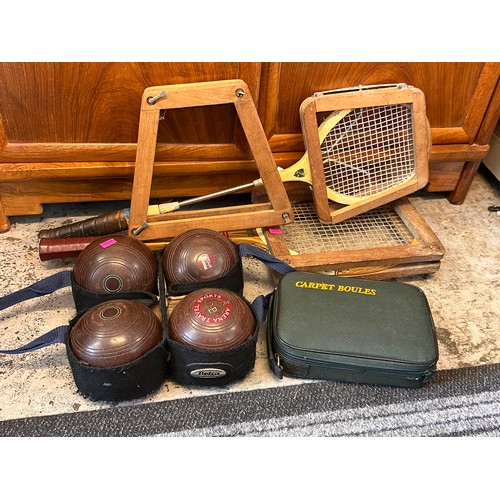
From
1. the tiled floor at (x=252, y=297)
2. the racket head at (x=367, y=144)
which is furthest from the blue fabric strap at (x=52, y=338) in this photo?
the racket head at (x=367, y=144)

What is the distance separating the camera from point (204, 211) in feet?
6.23

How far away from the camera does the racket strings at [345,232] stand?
6.45ft

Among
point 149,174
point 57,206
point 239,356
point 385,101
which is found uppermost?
point 385,101

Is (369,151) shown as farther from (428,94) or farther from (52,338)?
(52,338)

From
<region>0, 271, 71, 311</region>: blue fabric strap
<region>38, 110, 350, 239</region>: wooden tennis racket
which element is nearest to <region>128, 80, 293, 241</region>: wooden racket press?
<region>38, 110, 350, 239</region>: wooden tennis racket

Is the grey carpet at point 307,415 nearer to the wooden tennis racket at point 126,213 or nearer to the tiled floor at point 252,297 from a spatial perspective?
the tiled floor at point 252,297

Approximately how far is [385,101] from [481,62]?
0.39 meters

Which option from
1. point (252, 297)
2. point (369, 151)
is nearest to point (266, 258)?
point (252, 297)

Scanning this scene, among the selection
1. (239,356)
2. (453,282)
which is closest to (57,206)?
(239,356)

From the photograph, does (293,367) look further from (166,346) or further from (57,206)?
(57,206)

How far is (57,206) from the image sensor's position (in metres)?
2.18

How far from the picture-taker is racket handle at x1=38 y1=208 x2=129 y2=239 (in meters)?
1.89

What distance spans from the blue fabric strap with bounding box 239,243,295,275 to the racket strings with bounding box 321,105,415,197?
0.40 meters

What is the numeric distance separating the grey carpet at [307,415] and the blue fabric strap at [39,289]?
14.8 inches
